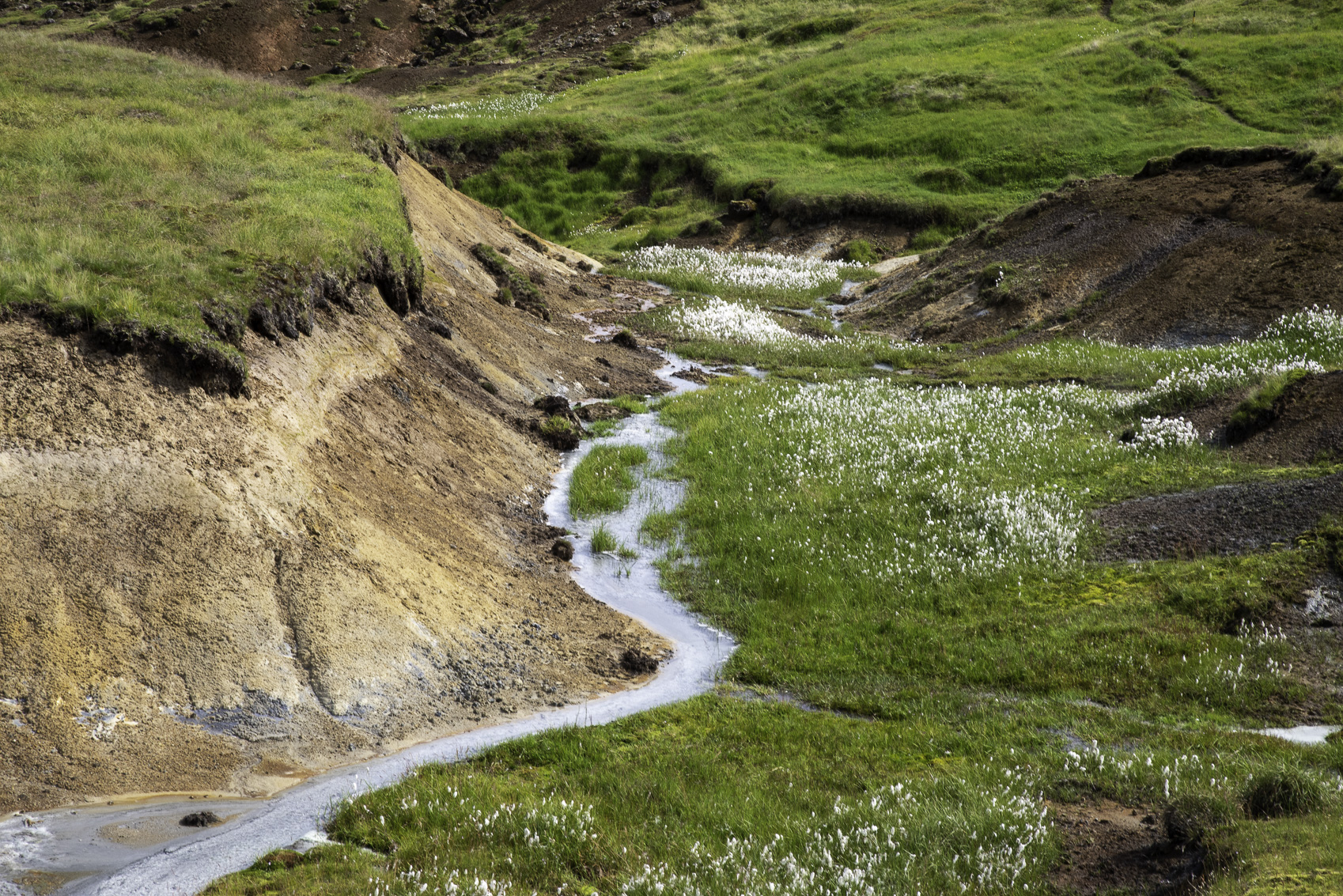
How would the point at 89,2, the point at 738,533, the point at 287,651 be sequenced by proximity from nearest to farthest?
the point at 287,651 < the point at 738,533 < the point at 89,2

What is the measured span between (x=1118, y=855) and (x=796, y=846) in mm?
2388

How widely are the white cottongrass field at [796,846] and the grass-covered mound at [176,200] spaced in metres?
7.55

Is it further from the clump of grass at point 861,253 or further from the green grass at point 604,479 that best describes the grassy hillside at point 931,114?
the green grass at point 604,479

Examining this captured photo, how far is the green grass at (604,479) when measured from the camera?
16938mm

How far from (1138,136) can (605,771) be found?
163ft

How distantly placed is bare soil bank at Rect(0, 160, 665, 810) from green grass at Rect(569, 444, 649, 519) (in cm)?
147

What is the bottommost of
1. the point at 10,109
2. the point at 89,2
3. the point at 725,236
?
the point at 725,236

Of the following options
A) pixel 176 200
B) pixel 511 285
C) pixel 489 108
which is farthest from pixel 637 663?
pixel 489 108

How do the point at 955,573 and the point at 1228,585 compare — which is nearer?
the point at 1228,585

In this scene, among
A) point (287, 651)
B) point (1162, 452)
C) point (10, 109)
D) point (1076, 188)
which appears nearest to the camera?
point (287, 651)

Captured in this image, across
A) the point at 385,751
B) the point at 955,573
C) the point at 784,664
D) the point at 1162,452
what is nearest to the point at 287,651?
the point at 385,751

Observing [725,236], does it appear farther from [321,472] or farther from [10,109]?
[321,472]

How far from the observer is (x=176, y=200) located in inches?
667

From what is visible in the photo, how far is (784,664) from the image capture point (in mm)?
11703
